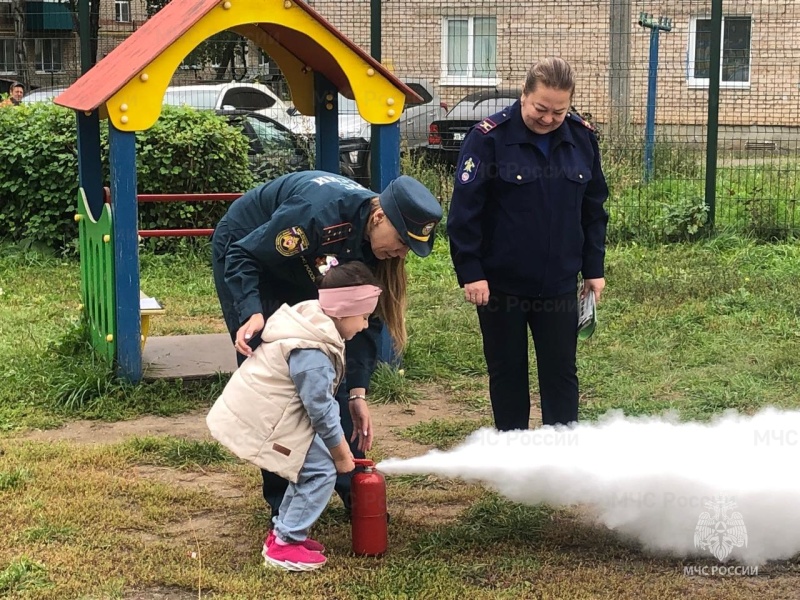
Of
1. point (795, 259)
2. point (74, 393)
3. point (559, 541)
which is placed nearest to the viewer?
point (559, 541)

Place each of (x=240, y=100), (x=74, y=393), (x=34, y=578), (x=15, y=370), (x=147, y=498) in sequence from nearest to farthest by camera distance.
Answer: (x=34, y=578) → (x=147, y=498) → (x=74, y=393) → (x=15, y=370) → (x=240, y=100)

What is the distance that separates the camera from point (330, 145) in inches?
253

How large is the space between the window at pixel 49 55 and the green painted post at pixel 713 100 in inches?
281

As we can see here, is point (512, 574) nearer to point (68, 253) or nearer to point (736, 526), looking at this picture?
point (736, 526)

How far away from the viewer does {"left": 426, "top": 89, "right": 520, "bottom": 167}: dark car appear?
1079 cm

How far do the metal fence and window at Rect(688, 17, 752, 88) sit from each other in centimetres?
3

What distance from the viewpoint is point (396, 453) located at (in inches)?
192

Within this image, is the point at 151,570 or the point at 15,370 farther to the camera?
the point at 15,370

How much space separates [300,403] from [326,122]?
3.33m

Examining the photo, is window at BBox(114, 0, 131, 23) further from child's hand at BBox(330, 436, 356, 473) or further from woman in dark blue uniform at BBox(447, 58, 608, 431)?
child's hand at BBox(330, 436, 356, 473)

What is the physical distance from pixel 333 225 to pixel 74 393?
106 inches

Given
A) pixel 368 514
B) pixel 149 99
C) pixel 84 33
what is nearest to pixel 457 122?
pixel 84 33

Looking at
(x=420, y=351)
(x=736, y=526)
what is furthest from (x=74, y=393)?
(x=736, y=526)

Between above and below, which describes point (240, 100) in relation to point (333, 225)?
above
